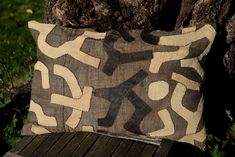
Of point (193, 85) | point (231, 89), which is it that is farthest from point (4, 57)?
point (193, 85)

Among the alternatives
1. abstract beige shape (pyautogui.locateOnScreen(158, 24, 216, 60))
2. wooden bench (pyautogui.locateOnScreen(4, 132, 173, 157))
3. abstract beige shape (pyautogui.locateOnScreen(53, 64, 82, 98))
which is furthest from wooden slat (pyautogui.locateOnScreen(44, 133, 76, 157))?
abstract beige shape (pyautogui.locateOnScreen(158, 24, 216, 60))

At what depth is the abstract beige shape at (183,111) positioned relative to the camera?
2.55 metres

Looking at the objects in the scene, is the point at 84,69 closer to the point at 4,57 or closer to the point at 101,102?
the point at 101,102

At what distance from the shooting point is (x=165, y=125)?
257cm

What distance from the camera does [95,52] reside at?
2.63m

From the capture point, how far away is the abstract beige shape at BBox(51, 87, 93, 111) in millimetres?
2641

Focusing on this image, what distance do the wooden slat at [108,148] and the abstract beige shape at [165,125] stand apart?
0.20 meters

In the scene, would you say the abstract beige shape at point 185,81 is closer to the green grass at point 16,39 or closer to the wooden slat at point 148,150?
the wooden slat at point 148,150

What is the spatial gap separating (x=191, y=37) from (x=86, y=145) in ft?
2.73

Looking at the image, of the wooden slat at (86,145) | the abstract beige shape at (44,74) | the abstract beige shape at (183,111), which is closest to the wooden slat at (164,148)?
the abstract beige shape at (183,111)

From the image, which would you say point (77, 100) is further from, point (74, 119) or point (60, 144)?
point (60, 144)

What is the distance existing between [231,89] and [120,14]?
3.64ft

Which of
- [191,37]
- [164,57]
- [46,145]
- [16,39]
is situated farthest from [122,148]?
[16,39]

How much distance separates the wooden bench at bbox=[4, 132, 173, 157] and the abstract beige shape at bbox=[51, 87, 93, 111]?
0.18 m
